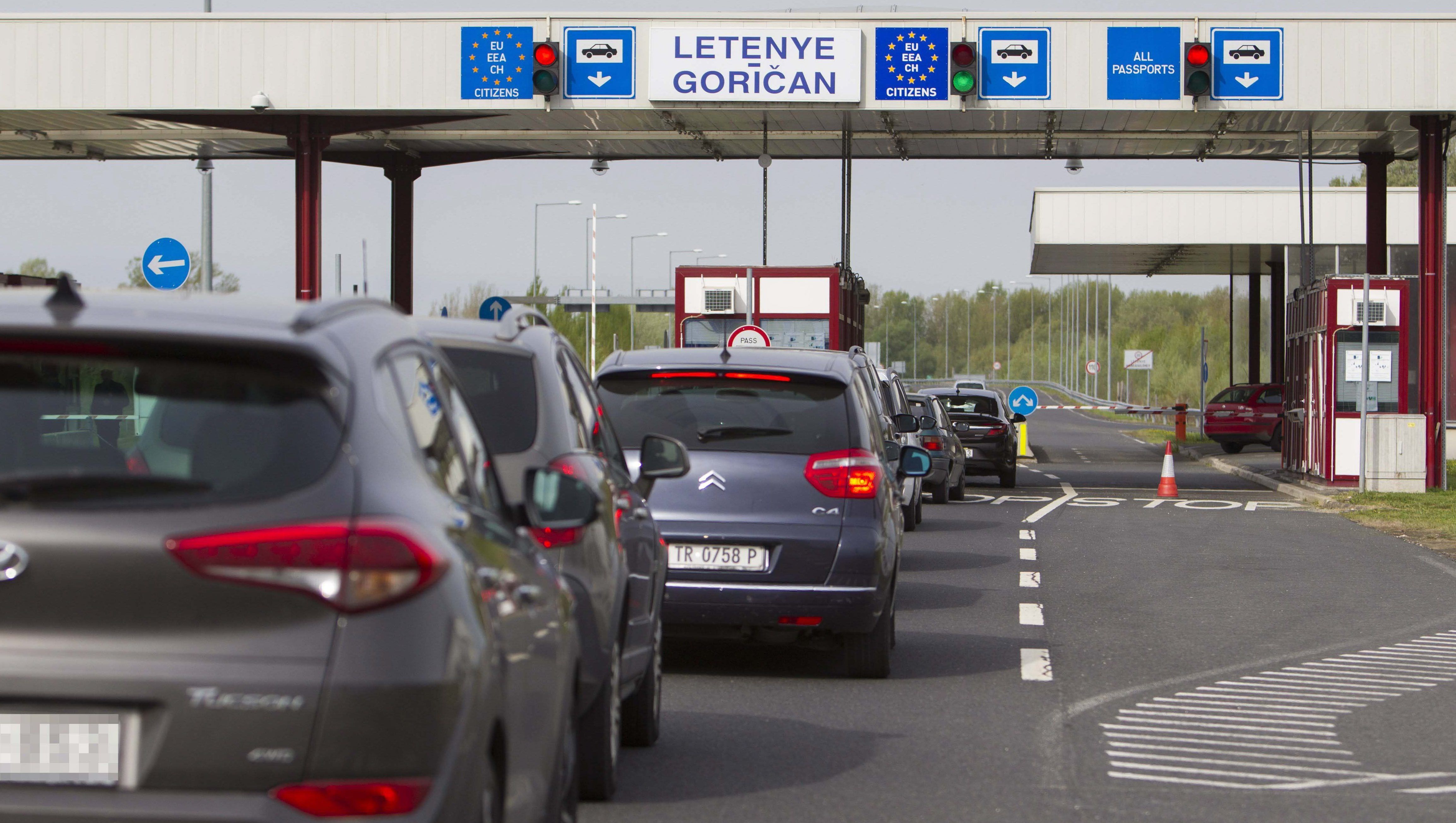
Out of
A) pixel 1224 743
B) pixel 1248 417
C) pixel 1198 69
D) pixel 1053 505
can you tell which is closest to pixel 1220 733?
pixel 1224 743

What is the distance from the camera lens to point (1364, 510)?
23.1 meters

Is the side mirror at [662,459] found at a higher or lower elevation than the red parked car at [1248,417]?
higher

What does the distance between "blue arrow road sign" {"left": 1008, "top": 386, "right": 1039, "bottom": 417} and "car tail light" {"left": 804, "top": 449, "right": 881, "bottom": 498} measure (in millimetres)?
31233

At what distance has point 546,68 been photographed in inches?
996

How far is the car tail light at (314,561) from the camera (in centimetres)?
342

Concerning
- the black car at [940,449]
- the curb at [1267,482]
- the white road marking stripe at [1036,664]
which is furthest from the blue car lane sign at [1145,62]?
the white road marking stripe at [1036,664]

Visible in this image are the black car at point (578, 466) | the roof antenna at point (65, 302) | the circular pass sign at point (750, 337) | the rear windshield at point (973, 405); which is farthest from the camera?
the rear windshield at point (973, 405)

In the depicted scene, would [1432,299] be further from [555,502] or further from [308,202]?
[555,502]

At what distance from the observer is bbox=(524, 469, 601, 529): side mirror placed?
4.71 m

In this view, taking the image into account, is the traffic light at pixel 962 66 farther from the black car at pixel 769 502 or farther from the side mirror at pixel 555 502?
the side mirror at pixel 555 502

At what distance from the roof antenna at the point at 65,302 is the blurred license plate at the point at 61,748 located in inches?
30.8

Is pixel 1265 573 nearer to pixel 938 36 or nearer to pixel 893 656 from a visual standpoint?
pixel 893 656

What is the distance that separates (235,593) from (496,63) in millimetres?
22778

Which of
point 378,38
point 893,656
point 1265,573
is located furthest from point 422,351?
point 378,38
